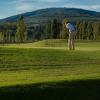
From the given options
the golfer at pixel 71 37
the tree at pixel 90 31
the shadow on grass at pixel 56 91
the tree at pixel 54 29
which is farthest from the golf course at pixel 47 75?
the tree at pixel 90 31

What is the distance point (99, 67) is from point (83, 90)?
6169mm

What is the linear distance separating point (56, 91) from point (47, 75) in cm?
337

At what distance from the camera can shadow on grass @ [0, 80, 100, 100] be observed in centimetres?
1280

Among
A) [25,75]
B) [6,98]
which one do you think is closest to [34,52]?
[25,75]

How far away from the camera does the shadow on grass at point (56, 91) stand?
12805 millimetres

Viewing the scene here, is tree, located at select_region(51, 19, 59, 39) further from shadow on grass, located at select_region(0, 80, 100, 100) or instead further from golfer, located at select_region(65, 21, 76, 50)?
shadow on grass, located at select_region(0, 80, 100, 100)

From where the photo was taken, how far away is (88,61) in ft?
73.5

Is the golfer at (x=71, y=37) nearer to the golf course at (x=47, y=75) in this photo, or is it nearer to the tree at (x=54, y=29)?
the golf course at (x=47, y=75)

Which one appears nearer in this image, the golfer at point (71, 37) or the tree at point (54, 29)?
the golfer at point (71, 37)

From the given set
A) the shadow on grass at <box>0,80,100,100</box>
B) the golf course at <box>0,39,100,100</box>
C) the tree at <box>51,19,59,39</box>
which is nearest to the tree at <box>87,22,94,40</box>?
the tree at <box>51,19,59,39</box>

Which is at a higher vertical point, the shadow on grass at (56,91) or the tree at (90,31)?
the shadow on grass at (56,91)

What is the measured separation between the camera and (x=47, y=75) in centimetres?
1700

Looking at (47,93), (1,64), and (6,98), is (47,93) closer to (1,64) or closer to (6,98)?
(6,98)

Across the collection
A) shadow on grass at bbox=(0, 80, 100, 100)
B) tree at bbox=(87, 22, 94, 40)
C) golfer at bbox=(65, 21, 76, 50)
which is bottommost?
tree at bbox=(87, 22, 94, 40)
